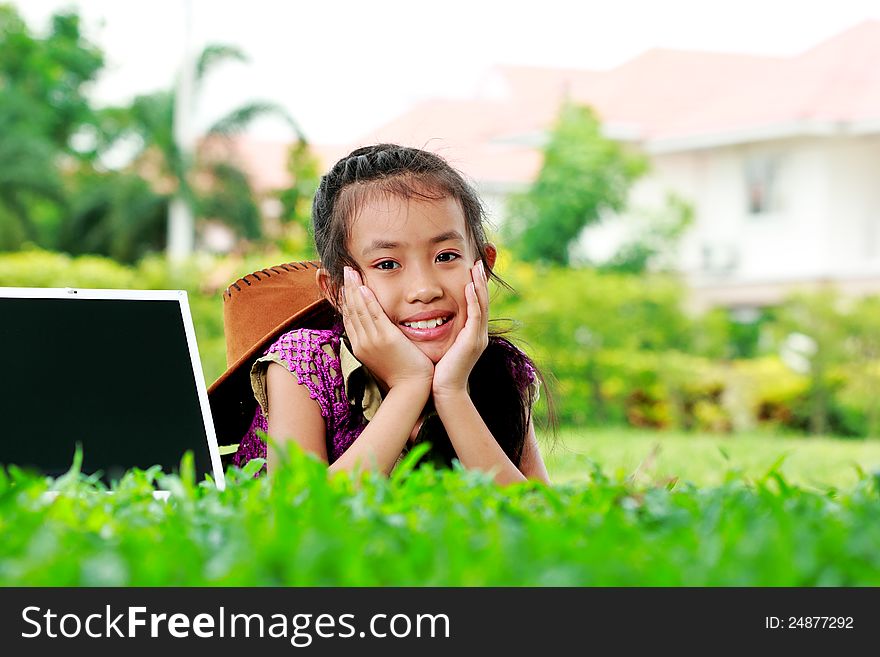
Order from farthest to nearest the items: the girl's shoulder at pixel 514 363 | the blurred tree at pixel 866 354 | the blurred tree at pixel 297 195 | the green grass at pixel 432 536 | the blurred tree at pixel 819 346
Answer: the blurred tree at pixel 297 195, the blurred tree at pixel 819 346, the blurred tree at pixel 866 354, the girl's shoulder at pixel 514 363, the green grass at pixel 432 536

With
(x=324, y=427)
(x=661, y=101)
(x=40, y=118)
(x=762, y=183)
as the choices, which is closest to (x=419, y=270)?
(x=324, y=427)

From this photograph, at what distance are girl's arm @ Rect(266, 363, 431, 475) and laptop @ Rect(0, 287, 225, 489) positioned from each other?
19 cm

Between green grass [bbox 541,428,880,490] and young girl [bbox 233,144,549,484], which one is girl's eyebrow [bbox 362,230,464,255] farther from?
green grass [bbox 541,428,880,490]

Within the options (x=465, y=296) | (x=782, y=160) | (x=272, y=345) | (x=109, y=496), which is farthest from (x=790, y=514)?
(x=782, y=160)

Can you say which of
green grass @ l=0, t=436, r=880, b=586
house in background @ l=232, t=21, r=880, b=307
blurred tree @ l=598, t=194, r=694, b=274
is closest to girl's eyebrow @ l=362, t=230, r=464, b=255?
green grass @ l=0, t=436, r=880, b=586

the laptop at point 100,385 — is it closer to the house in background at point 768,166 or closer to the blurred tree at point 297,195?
the house in background at point 768,166

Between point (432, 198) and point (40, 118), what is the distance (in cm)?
2876

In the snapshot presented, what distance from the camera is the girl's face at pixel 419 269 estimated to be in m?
2.53

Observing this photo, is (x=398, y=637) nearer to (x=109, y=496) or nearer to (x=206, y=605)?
(x=206, y=605)

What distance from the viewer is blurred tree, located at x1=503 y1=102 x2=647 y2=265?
19.8 m

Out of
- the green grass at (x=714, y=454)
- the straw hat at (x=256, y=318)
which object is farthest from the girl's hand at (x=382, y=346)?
the green grass at (x=714, y=454)

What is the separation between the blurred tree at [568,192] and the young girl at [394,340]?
55.4 ft

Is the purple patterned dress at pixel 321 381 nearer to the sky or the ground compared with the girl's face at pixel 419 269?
nearer to the ground

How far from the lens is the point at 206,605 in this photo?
0.92 meters
